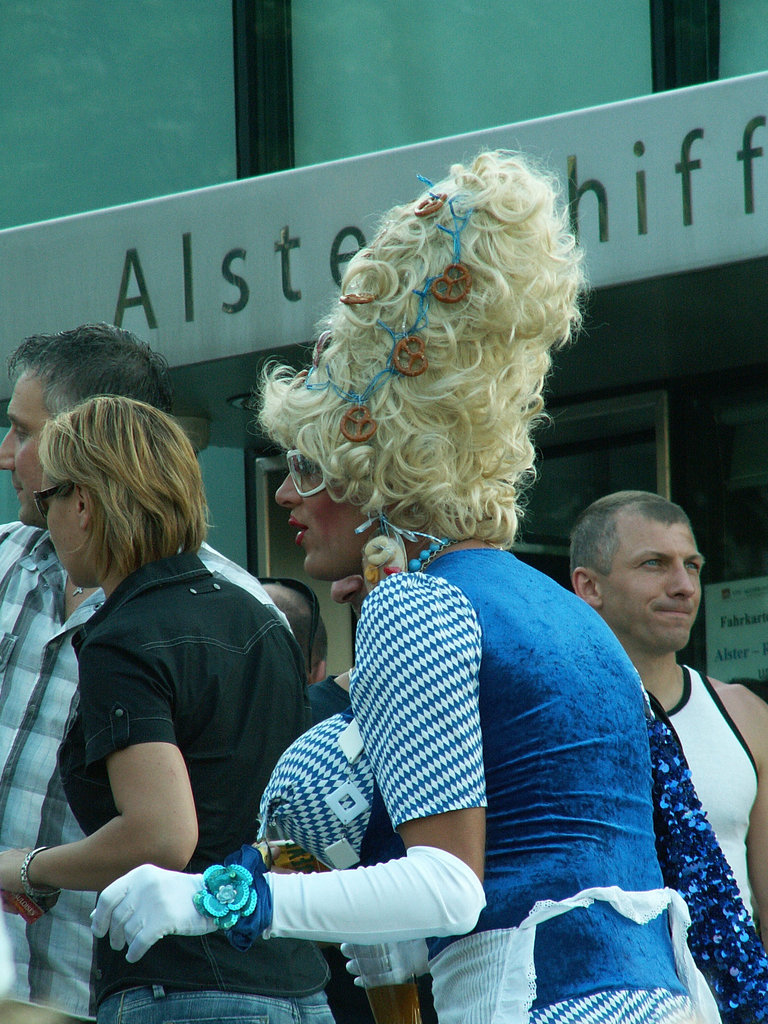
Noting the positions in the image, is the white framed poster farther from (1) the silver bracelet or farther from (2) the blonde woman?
(1) the silver bracelet

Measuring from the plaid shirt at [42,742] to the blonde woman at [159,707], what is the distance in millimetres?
271

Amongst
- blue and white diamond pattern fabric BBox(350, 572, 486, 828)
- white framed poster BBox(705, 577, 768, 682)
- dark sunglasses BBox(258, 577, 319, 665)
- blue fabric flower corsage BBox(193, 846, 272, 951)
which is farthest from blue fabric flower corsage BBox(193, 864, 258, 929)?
white framed poster BBox(705, 577, 768, 682)

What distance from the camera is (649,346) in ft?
18.7

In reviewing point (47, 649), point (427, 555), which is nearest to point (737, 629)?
point (47, 649)

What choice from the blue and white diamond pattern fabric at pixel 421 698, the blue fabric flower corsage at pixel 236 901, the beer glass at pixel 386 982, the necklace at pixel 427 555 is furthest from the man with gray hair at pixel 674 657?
the blue fabric flower corsage at pixel 236 901

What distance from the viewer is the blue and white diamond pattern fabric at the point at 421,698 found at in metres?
1.68

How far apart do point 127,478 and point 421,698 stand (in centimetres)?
96

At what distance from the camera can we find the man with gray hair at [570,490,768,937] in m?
3.66

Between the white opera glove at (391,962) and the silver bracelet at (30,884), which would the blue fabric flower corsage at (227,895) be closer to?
the white opera glove at (391,962)

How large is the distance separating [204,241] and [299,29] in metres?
2.44

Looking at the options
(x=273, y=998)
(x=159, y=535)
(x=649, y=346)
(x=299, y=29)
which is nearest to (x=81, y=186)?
(x=299, y=29)

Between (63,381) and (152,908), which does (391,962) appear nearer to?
(152,908)

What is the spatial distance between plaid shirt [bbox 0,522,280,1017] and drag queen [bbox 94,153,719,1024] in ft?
2.80

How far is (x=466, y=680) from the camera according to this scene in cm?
172
